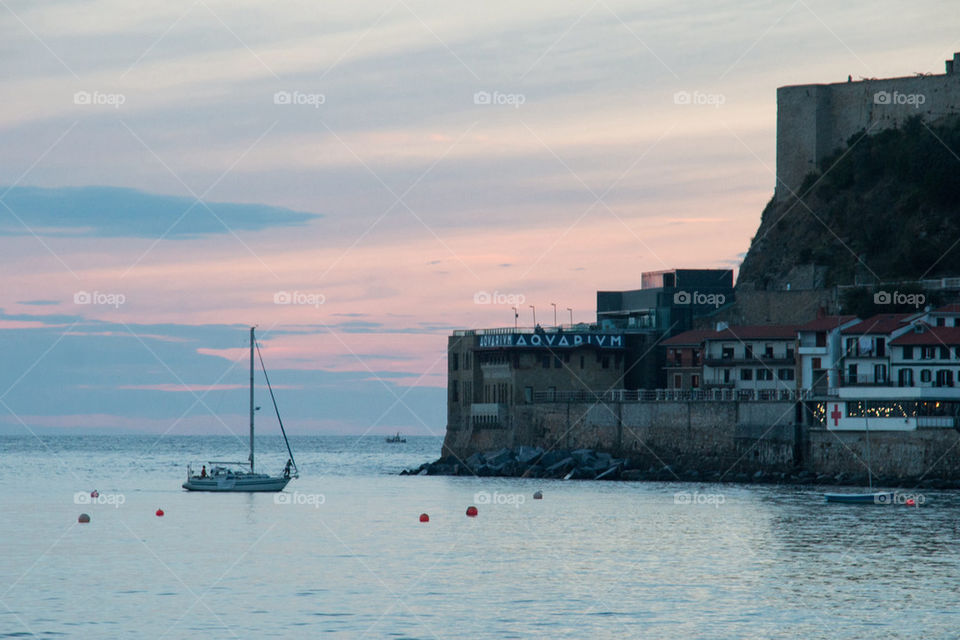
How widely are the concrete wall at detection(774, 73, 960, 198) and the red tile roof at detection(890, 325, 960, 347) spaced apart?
39465 millimetres

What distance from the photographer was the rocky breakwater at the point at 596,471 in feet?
303

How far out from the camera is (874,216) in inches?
5143

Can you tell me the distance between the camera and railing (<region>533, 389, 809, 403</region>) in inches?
4045

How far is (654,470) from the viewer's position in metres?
107

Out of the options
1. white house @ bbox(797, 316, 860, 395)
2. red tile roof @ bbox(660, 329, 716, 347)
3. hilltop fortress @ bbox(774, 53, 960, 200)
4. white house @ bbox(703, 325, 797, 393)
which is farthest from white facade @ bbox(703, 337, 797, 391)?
hilltop fortress @ bbox(774, 53, 960, 200)

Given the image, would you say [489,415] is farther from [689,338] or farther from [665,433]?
[665,433]

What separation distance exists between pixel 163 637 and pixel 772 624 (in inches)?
621

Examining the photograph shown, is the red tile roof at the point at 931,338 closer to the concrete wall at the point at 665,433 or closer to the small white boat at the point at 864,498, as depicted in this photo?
the concrete wall at the point at 665,433

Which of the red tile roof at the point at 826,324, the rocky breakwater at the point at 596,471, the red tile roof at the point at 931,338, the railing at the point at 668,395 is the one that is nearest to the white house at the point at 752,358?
the railing at the point at 668,395

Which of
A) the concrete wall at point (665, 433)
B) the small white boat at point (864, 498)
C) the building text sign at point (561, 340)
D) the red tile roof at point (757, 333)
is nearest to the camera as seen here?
the small white boat at point (864, 498)

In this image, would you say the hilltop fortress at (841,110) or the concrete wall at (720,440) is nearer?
the concrete wall at (720,440)

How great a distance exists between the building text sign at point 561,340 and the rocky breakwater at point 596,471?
862 cm

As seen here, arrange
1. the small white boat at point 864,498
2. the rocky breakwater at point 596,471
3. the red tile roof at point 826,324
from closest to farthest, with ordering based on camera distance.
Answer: the small white boat at point 864,498 < the rocky breakwater at point 596,471 < the red tile roof at point 826,324

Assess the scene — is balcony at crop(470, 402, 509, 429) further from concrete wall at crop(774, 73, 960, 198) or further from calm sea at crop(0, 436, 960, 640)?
concrete wall at crop(774, 73, 960, 198)
